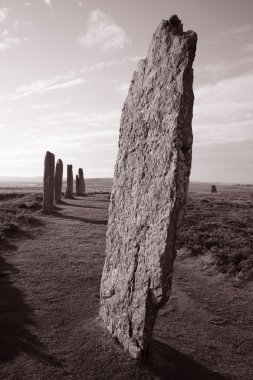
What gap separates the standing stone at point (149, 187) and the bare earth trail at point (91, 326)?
47 centimetres

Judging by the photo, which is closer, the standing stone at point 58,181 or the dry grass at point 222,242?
the dry grass at point 222,242

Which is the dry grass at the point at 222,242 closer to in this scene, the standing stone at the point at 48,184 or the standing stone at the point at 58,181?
the standing stone at the point at 48,184

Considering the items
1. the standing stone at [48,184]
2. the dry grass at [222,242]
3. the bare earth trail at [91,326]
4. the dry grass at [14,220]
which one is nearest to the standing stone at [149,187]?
the bare earth trail at [91,326]

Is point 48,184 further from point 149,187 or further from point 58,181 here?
point 149,187

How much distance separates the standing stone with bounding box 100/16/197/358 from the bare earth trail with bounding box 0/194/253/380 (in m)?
0.47

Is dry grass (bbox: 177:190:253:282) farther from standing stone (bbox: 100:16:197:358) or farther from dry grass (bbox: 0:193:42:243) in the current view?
dry grass (bbox: 0:193:42:243)

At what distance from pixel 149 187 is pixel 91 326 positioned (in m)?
2.93

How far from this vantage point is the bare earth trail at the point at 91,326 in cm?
557

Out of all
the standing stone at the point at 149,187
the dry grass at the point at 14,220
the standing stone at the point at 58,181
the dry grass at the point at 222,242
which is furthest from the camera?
the standing stone at the point at 58,181

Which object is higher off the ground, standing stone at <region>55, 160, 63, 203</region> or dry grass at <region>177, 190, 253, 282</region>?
standing stone at <region>55, 160, 63, 203</region>

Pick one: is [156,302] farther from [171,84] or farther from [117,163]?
[171,84]

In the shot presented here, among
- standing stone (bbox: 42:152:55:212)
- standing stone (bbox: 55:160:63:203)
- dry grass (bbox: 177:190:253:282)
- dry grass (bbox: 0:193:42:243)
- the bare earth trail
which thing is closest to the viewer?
the bare earth trail

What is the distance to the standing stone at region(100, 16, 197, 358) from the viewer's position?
5324 mm

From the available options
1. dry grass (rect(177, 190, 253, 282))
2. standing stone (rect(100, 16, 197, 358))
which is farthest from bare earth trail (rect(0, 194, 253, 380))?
dry grass (rect(177, 190, 253, 282))
